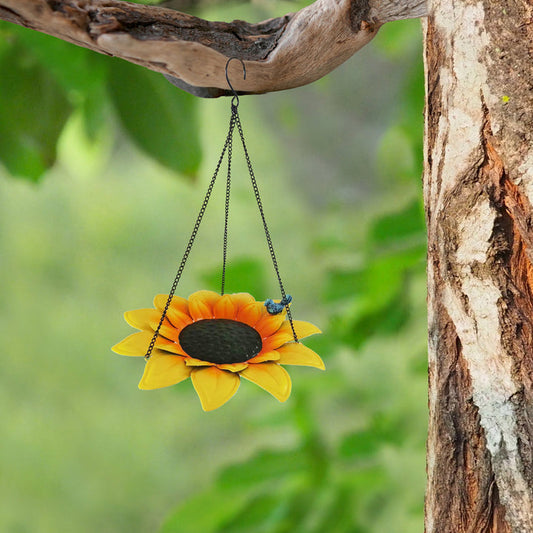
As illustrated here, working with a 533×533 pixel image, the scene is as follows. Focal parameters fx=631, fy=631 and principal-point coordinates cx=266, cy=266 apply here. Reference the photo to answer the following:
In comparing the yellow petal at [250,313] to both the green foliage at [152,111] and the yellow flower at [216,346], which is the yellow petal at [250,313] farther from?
the green foliage at [152,111]

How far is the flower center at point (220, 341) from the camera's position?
1.40 ft

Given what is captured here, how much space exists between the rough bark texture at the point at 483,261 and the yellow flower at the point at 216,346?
95mm

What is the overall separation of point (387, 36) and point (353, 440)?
0.75m

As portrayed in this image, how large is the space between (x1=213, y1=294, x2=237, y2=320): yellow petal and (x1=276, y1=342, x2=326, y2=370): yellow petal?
0.06m

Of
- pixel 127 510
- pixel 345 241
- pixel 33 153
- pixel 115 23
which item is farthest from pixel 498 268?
pixel 127 510

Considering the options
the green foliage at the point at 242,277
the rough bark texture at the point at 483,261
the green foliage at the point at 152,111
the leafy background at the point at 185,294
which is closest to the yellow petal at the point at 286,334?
the rough bark texture at the point at 483,261

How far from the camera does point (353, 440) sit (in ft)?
3.87

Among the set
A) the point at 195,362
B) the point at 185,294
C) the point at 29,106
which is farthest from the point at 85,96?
the point at 185,294

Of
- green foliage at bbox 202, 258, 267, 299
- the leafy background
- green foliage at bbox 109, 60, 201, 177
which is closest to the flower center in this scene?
green foliage at bbox 109, 60, 201, 177

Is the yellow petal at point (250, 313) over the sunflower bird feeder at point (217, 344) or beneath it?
over

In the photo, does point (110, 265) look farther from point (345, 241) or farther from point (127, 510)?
point (345, 241)

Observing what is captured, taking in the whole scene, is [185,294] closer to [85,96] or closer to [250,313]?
[85,96]

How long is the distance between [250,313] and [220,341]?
63mm

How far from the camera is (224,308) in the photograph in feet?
1.62
